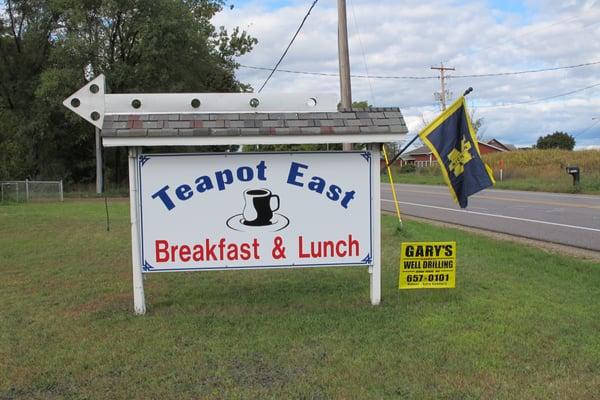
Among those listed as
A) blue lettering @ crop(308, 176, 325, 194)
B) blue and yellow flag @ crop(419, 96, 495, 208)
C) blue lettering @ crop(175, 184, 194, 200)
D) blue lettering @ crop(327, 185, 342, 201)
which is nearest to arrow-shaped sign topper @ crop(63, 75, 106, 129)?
blue lettering @ crop(175, 184, 194, 200)

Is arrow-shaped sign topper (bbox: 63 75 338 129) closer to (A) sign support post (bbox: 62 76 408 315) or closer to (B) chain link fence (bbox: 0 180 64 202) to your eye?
(A) sign support post (bbox: 62 76 408 315)

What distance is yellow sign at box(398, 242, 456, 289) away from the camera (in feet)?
21.6

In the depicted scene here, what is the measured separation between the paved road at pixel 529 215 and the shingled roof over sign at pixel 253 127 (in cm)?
648

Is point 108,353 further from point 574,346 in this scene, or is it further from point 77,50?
point 77,50

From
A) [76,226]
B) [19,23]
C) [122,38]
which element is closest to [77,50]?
[122,38]

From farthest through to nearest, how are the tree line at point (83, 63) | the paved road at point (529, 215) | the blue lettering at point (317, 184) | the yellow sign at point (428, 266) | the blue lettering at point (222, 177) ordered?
the tree line at point (83, 63) < the paved road at point (529, 215) < the yellow sign at point (428, 266) < the blue lettering at point (317, 184) < the blue lettering at point (222, 177)

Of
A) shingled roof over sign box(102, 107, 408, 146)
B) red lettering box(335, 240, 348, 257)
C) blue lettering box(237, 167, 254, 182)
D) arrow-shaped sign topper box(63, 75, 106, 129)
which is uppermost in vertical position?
arrow-shaped sign topper box(63, 75, 106, 129)

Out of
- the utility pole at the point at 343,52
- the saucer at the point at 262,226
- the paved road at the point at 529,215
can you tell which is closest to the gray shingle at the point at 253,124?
the saucer at the point at 262,226

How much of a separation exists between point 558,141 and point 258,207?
10010 centimetres

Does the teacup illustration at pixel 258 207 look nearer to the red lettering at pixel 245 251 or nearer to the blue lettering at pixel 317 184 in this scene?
the red lettering at pixel 245 251

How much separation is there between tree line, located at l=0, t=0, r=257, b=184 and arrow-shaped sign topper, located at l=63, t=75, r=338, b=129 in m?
27.8

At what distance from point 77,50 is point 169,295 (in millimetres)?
29414

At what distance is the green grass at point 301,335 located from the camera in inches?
163

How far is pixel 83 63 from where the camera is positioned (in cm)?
3338
